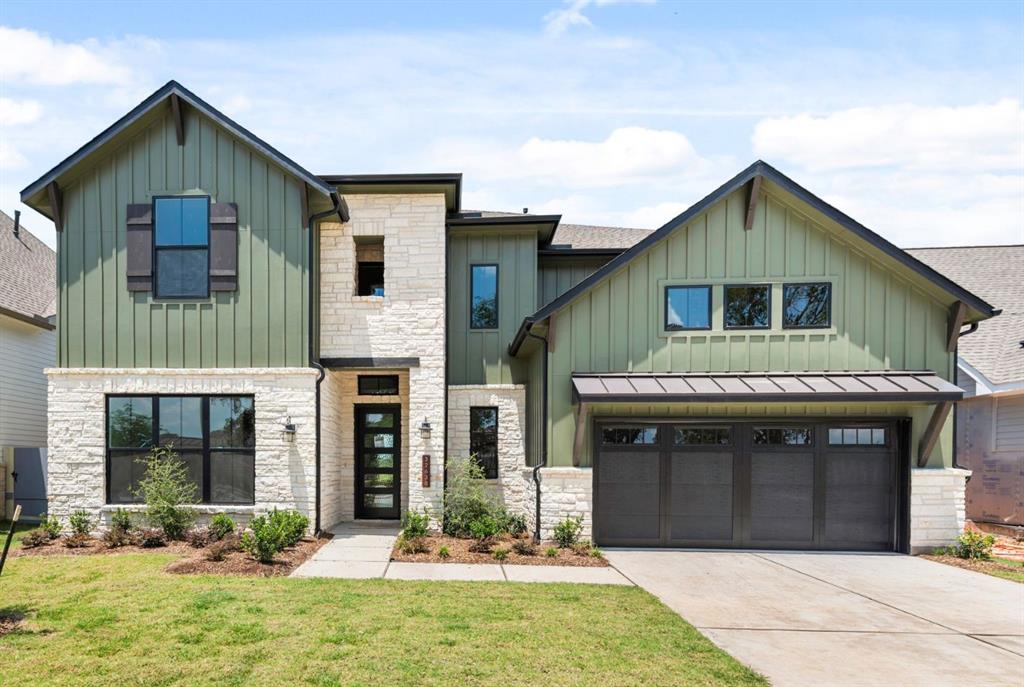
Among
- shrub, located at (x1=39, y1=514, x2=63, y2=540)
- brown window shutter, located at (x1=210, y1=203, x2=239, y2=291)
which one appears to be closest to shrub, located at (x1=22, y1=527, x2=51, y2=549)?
shrub, located at (x1=39, y1=514, x2=63, y2=540)

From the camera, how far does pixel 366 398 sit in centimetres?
1312

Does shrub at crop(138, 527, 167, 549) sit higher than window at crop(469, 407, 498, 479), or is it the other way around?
window at crop(469, 407, 498, 479)

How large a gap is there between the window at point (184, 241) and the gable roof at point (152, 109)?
132 centimetres

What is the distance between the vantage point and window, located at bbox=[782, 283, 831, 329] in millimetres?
10969

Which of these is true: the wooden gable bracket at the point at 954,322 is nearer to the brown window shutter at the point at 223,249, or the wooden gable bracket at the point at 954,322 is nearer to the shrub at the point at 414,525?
the shrub at the point at 414,525

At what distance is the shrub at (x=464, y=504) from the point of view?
11.6 metres

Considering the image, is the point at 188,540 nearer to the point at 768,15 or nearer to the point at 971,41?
the point at 768,15

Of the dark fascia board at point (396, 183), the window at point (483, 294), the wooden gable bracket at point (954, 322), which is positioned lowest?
the wooden gable bracket at point (954, 322)

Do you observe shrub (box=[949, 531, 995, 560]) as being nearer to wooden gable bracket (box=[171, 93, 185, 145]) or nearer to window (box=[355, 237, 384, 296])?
window (box=[355, 237, 384, 296])

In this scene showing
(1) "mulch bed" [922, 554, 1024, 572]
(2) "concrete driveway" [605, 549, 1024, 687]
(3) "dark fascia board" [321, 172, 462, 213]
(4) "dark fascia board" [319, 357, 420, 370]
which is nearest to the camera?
(2) "concrete driveway" [605, 549, 1024, 687]

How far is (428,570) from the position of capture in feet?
29.8

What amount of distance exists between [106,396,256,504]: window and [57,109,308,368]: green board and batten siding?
0.73 metres

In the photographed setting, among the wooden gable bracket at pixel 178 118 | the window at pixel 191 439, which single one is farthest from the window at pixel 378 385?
the wooden gable bracket at pixel 178 118

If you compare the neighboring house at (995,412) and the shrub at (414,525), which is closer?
the shrub at (414,525)
